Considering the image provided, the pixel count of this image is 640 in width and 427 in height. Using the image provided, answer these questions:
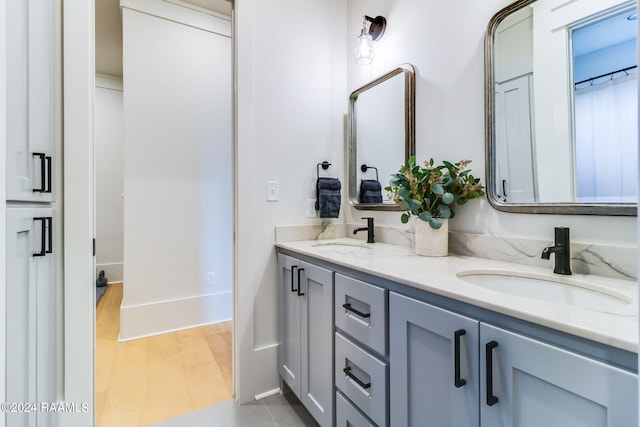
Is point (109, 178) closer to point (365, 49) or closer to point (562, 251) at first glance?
point (365, 49)

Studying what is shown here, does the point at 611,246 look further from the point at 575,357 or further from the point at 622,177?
the point at 575,357

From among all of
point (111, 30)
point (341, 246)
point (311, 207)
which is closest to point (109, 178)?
point (111, 30)

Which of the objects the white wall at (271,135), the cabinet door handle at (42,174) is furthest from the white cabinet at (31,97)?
the white wall at (271,135)

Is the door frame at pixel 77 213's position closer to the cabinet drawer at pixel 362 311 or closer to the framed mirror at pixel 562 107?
the cabinet drawer at pixel 362 311

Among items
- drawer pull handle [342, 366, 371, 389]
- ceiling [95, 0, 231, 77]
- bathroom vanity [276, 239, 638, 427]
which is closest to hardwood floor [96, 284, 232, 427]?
bathroom vanity [276, 239, 638, 427]

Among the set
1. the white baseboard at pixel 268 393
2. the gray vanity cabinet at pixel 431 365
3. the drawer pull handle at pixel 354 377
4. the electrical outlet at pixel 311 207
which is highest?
the electrical outlet at pixel 311 207

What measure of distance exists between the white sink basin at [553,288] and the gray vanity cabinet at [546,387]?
260mm

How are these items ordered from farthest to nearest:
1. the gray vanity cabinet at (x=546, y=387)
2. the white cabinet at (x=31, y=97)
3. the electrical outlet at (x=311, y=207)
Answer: the electrical outlet at (x=311, y=207), the white cabinet at (x=31, y=97), the gray vanity cabinet at (x=546, y=387)

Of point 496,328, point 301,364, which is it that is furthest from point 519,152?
point 301,364

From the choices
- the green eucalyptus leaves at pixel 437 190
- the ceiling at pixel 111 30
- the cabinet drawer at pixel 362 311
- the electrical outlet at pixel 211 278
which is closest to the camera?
the cabinet drawer at pixel 362 311

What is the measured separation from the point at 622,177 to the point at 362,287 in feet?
2.80

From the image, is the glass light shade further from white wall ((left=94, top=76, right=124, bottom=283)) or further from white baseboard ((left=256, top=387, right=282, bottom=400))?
white wall ((left=94, top=76, right=124, bottom=283))

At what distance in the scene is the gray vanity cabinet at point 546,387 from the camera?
1.66 feet

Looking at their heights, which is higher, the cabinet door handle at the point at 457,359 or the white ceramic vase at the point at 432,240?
the white ceramic vase at the point at 432,240
